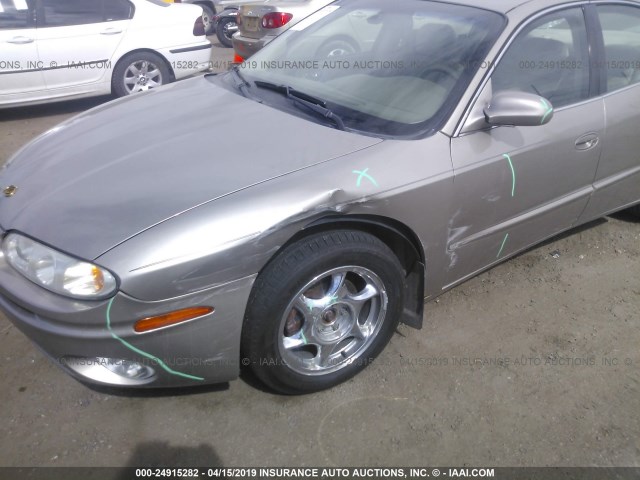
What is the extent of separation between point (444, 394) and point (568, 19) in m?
2.02

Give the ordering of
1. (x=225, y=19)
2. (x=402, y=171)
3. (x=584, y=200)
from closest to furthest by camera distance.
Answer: (x=402, y=171)
(x=584, y=200)
(x=225, y=19)

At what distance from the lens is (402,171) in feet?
6.85

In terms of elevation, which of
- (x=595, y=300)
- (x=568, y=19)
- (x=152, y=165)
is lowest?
(x=595, y=300)

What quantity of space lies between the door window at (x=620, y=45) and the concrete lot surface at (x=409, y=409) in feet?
4.29

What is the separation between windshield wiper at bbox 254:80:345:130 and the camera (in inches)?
89.9

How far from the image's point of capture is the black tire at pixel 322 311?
1919 millimetres

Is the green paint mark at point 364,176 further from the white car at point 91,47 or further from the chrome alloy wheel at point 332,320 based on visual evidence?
the white car at point 91,47

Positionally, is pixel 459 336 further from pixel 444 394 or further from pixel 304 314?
pixel 304 314

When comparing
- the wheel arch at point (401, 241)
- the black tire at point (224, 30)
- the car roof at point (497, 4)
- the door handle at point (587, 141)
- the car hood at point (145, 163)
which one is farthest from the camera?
the black tire at point (224, 30)

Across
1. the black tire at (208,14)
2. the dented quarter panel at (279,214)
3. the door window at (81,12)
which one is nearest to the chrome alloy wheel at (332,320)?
the dented quarter panel at (279,214)

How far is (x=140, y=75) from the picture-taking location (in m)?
6.04

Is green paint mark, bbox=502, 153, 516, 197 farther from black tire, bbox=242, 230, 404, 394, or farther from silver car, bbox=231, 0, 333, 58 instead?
silver car, bbox=231, 0, 333, 58

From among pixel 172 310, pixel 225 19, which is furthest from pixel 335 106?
pixel 225 19

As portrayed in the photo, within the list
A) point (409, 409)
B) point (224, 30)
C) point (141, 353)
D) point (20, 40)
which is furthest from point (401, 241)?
point (224, 30)
